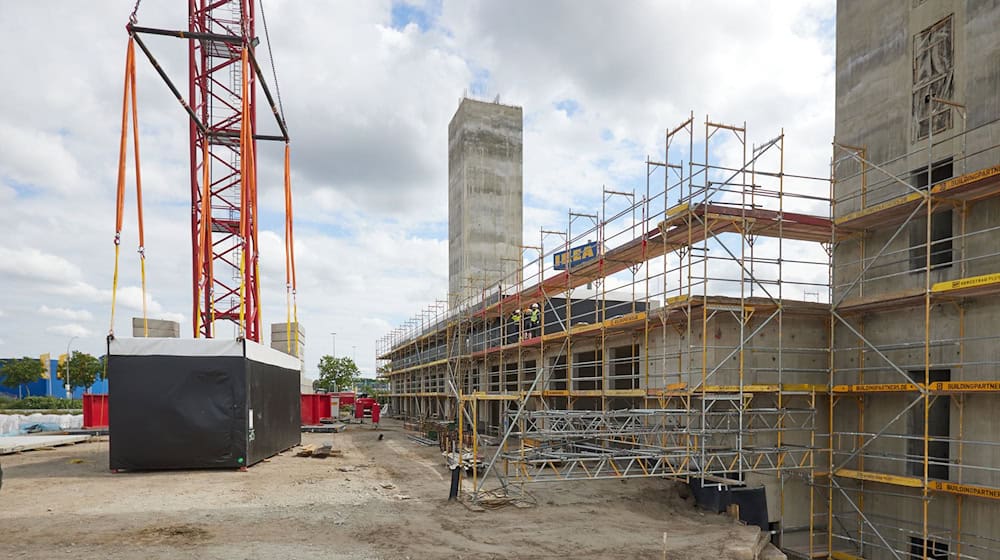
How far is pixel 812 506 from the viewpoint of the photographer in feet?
49.5

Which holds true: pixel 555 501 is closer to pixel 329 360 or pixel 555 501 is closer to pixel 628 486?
pixel 628 486

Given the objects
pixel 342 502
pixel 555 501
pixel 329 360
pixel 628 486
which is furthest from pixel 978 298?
pixel 329 360

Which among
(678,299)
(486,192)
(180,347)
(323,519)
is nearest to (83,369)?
(486,192)

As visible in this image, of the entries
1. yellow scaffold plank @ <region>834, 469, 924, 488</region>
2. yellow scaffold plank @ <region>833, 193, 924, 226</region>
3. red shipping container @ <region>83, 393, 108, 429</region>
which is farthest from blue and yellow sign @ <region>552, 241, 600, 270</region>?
red shipping container @ <region>83, 393, 108, 429</region>

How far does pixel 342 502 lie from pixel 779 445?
991 cm

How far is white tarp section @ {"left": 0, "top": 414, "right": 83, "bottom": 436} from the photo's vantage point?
31234 millimetres

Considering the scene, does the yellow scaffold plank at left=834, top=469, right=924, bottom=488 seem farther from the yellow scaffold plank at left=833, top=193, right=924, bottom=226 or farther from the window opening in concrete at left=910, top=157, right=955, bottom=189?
the window opening in concrete at left=910, top=157, right=955, bottom=189

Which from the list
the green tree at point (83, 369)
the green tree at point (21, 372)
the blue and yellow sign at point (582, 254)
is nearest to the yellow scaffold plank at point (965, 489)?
the blue and yellow sign at point (582, 254)

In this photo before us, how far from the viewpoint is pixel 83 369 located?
61.7 metres

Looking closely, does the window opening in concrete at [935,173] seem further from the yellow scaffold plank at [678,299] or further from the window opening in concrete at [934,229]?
the yellow scaffold plank at [678,299]

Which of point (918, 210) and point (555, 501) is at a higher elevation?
point (918, 210)

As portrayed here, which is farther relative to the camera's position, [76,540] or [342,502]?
[342,502]

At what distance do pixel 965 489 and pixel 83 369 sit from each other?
231ft

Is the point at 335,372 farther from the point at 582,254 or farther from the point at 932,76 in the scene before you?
the point at 932,76
